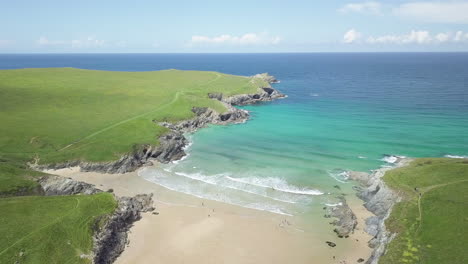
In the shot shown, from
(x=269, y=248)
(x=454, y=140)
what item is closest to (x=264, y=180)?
(x=269, y=248)

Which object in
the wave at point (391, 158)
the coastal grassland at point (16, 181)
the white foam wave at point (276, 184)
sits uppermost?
the coastal grassland at point (16, 181)

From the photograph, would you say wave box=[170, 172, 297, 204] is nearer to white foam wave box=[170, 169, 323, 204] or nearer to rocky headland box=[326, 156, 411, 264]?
white foam wave box=[170, 169, 323, 204]

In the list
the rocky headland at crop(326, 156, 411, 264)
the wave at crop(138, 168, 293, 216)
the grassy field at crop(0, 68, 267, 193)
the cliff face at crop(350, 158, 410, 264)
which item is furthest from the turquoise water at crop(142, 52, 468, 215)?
the grassy field at crop(0, 68, 267, 193)

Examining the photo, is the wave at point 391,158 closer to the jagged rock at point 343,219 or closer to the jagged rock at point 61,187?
the jagged rock at point 343,219

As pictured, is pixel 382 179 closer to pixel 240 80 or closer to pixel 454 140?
pixel 454 140

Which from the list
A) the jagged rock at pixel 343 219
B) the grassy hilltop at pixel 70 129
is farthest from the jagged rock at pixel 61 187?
the jagged rock at pixel 343 219

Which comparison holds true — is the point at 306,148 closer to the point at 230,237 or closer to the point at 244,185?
the point at 244,185
